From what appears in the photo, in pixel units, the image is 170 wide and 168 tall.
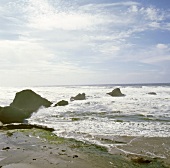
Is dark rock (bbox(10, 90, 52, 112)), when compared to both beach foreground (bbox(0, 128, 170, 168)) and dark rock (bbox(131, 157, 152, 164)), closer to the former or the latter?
beach foreground (bbox(0, 128, 170, 168))

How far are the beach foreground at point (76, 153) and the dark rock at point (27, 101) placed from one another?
845 inches

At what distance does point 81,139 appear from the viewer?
17.3 meters

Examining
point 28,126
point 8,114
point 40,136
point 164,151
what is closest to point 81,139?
point 40,136

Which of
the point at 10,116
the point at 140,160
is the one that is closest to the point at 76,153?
the point at 140,160

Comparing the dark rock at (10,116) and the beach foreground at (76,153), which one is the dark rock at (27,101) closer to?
the dark rock at (10,116)

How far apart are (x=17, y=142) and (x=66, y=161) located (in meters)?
5.58

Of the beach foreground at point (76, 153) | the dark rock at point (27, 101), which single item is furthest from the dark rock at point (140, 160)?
the dark rock at point (27, 101)

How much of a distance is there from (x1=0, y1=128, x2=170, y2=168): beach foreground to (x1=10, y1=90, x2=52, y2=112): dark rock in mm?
21461

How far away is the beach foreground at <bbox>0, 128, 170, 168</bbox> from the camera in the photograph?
462 inches

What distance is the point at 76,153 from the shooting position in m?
13.6

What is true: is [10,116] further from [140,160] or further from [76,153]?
[140,160]

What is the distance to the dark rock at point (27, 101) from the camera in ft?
128

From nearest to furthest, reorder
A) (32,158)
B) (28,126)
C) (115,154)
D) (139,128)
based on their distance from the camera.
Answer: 1. (32,158)
2. (115,154)
3. (139,128)
4. (28,126)

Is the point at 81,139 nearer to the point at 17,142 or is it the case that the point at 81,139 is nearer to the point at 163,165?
the point at 17,142
